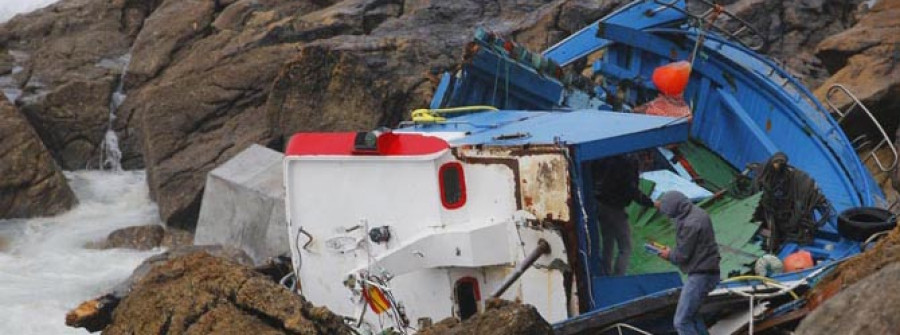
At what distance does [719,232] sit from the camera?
31.2ft

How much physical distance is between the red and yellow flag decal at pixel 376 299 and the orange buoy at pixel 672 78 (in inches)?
167

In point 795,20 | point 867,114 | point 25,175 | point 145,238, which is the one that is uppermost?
point 795,20

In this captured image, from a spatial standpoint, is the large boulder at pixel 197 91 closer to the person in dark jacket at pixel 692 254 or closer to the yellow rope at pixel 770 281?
the yellow rope at pixel 770 281

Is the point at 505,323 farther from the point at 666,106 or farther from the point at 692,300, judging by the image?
the point at 666,106

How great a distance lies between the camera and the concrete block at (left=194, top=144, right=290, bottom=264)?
12.9 metres

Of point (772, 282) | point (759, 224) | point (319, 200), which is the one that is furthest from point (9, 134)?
point (772, 282)

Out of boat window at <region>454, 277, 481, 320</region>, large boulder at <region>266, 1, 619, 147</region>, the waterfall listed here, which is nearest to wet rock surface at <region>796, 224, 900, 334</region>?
boat window at <region>454, 277, 481, 320</region>

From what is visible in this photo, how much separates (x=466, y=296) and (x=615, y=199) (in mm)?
1320

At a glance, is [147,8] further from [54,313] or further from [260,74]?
[54,313]

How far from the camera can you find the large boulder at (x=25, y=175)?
15586 millimetres

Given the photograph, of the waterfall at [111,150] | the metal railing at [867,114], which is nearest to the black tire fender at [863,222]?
the metal railing at [867,114]

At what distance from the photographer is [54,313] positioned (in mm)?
12680

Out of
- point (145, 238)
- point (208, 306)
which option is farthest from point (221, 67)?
point (208, 306)

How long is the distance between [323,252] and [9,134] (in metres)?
9.40
